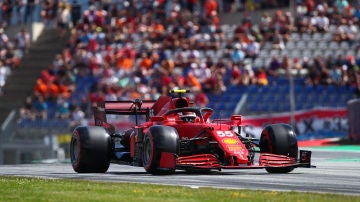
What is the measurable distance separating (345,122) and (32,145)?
9.18 meters

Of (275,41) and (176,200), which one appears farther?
(275,41)

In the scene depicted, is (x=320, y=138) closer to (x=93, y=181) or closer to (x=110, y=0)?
(x=110, y=0)

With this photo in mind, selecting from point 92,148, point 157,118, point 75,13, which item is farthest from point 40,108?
point 157,118

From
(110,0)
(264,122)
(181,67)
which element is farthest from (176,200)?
(110,0)

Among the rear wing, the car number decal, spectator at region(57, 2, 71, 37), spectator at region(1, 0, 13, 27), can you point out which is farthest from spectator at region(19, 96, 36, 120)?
the car number decal

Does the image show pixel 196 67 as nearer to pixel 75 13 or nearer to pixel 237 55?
pixel 237 55

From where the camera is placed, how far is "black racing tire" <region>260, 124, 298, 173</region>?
57.5ft

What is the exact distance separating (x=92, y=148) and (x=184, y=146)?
1554mm

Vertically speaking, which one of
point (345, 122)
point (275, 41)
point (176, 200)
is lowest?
point (176, 200)

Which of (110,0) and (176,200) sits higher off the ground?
(110,0)

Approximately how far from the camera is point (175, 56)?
35031mm

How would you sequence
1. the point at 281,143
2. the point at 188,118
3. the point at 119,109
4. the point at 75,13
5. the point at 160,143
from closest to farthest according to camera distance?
the point at 160,143, the point at 281,143, the point at 188,118, the point at 119,109, the point at 75,13

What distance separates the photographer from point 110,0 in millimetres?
41156

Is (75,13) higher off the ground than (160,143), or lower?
higher
